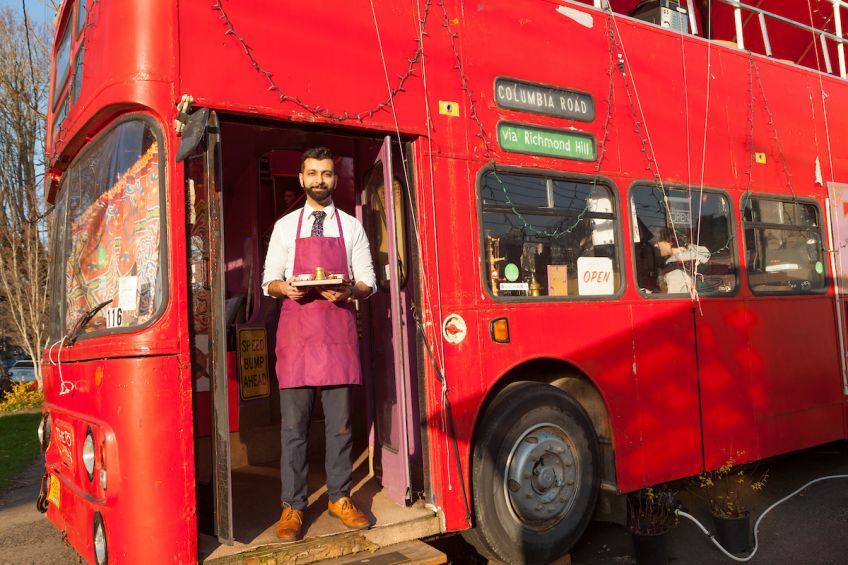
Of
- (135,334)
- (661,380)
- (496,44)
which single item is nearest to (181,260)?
(135,334)

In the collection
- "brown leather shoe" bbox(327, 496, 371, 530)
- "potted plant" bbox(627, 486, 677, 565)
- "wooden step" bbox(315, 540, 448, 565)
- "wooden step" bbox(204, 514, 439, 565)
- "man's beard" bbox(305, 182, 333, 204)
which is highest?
"man's beard" bbox(305, 182, 333, 204)

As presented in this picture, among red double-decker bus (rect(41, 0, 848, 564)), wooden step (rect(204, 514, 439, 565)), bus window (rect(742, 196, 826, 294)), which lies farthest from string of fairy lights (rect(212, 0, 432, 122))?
bus window (rect(742, 196, 826, 294))

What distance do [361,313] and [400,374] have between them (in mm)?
1190

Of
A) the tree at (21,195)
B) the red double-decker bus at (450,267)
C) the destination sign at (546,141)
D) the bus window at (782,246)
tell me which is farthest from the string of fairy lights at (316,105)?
the tree at (21,195)

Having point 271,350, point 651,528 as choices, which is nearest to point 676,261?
point 651,528

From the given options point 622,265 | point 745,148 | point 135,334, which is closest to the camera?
point 135,334

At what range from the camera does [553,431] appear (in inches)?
164

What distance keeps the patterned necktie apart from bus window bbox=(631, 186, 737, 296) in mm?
2180

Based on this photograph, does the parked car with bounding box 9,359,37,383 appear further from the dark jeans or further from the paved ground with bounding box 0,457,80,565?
the dark jeans

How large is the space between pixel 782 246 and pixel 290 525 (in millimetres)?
4536

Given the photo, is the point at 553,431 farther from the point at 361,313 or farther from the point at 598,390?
the point at 361,313

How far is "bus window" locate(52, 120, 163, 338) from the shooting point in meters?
3.24

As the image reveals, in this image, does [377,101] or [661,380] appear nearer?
[377,101]

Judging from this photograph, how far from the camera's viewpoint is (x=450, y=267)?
3877mm
